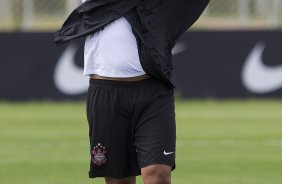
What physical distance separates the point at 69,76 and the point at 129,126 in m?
13.5

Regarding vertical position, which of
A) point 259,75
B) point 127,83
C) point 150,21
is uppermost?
point 150,21

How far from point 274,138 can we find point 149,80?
7950 millimetres

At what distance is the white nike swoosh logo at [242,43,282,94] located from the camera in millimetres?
20086

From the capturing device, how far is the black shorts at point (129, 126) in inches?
254

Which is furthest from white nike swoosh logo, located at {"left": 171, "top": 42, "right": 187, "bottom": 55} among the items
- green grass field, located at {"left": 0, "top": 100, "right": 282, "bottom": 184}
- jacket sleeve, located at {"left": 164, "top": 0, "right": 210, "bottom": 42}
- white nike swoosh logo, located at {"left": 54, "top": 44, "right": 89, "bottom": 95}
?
jacket sleeve, located at {"left": 164, "top": 0, "right": 210, "bottom": 42}

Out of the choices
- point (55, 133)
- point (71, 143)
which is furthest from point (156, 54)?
point (55, 133)

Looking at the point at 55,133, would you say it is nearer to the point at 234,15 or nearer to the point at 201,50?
the point at 201,50

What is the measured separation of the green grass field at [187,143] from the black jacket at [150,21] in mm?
3680

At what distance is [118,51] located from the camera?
21.3 feet

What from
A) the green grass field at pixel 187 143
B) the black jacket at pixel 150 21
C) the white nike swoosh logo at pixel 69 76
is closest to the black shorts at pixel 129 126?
the black jacket at pixel 150 21

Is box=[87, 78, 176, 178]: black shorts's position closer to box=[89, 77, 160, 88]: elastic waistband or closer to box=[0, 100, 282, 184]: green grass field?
box=[89, 77, 160, 88]: elastic waistband

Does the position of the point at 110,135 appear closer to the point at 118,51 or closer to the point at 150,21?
the point at 118,51

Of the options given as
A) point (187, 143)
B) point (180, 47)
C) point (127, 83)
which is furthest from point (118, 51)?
point (180, 47)

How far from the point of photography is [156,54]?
21.0 feet
